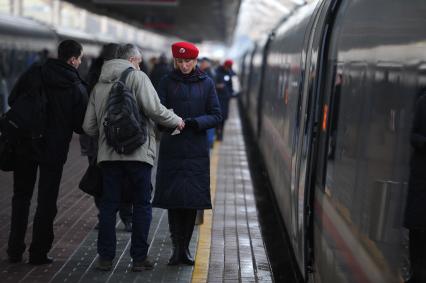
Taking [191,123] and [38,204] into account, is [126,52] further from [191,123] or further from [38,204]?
[38,204]

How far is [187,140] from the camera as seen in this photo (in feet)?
22.1

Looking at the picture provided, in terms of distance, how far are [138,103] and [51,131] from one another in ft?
2.31

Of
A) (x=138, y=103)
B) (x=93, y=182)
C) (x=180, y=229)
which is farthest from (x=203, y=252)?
(x=138, y=103)

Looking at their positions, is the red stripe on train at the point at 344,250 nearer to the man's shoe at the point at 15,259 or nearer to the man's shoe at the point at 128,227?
the man's shoe at the point at 15,259

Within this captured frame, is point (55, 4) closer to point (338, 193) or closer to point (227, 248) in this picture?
point (227, 248)

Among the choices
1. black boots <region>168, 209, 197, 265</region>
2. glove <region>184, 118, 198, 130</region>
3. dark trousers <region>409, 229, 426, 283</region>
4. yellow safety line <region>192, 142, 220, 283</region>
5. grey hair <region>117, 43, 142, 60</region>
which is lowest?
yellow safety line <region>192, 142, 220, 283</region>

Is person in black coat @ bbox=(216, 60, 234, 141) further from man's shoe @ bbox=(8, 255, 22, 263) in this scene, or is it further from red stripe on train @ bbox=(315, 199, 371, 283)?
red stripe on train @ bbox=(315, 199, 371, 283)

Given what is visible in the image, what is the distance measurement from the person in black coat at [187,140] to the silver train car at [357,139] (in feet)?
2.30

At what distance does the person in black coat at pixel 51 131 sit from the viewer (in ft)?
21.6

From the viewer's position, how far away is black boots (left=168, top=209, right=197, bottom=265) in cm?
694

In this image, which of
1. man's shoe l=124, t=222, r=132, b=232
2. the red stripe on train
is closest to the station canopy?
man's shoe l=124, t=222, r=132, b=232

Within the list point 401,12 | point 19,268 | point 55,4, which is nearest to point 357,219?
point 401,12

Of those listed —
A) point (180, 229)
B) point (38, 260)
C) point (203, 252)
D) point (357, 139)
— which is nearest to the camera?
point (357, 139)

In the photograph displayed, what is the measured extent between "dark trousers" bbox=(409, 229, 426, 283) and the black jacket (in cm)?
347
